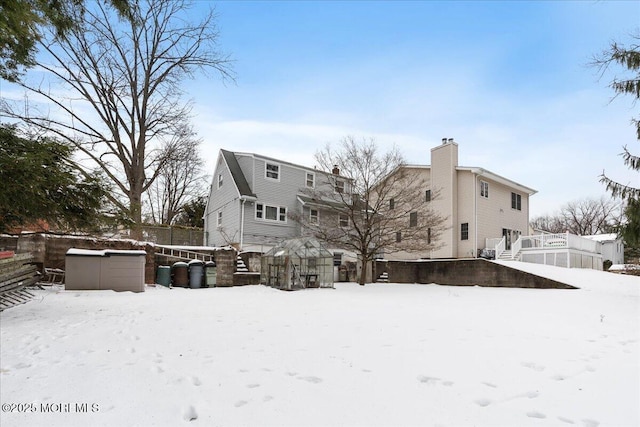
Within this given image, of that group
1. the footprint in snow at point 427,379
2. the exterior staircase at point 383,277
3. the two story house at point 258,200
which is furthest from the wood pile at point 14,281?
the exterior staircase at point 383,277

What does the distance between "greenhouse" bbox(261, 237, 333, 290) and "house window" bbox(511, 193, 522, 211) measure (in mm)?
15864

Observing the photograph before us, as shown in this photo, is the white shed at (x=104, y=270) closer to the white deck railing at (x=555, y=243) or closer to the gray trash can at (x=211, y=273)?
the gray trash can at (x=211, y=273)

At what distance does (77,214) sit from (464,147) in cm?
2246

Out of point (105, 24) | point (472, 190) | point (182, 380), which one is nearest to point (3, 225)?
point (182, 380)

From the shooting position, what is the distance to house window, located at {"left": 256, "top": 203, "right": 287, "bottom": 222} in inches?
826

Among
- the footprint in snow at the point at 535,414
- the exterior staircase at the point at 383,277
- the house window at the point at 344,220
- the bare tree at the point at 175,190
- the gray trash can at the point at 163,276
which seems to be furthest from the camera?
the bare tree at the point at 175,190

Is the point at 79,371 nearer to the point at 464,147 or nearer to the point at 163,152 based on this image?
the point at 163,152

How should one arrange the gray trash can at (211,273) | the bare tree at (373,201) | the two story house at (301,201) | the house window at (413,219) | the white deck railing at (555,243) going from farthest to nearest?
1. the two story house at (301,201)
2. the white deck railing at (555,243)
3. the house window at (413,219)
4. the bare tree at (373,201)
5. the gray trash can at (211,273)

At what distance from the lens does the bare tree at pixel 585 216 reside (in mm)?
44656

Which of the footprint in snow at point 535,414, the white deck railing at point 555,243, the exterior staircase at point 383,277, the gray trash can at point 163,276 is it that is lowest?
the exterior staircase at point 383,277

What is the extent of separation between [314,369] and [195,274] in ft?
37.7

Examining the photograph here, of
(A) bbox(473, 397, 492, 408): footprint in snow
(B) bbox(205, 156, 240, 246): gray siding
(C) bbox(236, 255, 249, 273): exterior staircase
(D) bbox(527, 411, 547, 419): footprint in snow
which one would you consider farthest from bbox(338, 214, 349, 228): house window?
(D) bbox(527, 411, 547, 419): footprint in snow

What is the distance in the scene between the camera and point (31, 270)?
9531 mm

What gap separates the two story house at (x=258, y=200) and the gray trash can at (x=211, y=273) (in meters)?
4.70
